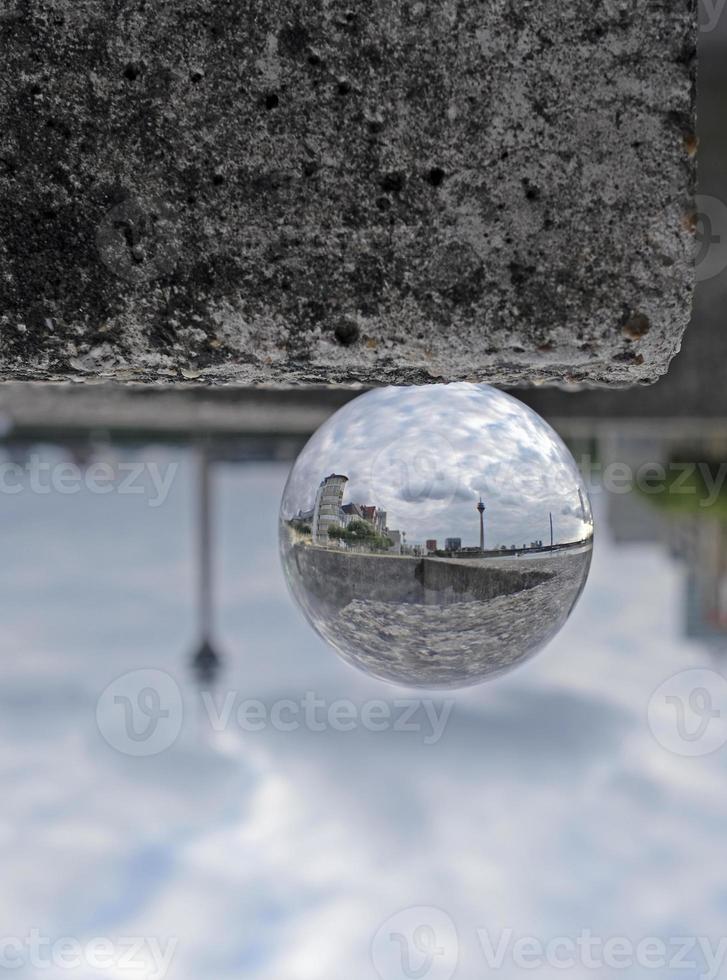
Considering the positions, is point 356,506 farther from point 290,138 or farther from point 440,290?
point 290,138

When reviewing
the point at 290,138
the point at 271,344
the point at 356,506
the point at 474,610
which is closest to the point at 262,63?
the point at 290,138

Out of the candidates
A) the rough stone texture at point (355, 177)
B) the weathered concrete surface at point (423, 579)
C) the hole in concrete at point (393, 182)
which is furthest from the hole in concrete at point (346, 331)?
the weathered concrete surface at point (423, 579)
